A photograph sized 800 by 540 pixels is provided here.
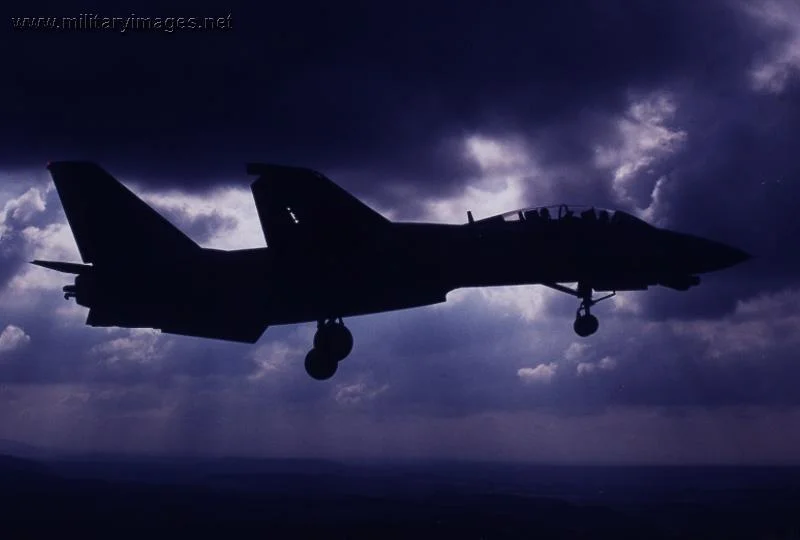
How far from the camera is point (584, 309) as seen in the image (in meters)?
15.7

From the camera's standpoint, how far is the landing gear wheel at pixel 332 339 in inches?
661

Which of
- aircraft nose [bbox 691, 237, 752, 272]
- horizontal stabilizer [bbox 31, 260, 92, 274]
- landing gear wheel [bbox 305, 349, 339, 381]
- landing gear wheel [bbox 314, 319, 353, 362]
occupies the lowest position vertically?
landing gear wheel [bbox 305, 349, 339, 381]

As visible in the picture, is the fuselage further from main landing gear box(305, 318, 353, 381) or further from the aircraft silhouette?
main landing gear box(305, 318, 353, 381)

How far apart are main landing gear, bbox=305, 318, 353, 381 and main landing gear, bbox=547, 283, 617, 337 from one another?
6032 millimetres

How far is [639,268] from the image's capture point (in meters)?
15.3

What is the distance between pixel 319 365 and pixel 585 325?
754 cm

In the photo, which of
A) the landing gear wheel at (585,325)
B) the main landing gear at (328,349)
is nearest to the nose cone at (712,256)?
the landing gear wheel at (585,325)

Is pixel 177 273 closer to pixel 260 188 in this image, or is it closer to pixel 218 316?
pixel 218 316

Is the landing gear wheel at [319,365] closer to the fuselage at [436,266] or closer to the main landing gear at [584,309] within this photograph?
the fuselage at [436,266]

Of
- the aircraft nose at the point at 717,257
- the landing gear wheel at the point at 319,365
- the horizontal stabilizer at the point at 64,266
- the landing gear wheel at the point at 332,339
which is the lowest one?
the landing gear wheel at the point at 319,365

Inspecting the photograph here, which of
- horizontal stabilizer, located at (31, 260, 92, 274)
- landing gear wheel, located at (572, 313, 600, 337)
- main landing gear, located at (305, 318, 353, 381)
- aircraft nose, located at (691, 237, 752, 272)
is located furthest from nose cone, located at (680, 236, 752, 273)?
horizontal stabilizer, located at (31, 260, 92, 274)

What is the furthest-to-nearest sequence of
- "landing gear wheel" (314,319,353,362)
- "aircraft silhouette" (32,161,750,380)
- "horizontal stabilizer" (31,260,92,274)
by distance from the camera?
"landing gear wheel" (314,319,353,362) → "aircraft silhouette" (32,161,750,380) → "horizontal stabilizer" (31,260,92,274)

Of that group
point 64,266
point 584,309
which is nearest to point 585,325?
point 584,309

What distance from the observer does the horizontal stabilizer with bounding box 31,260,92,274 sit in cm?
1302
